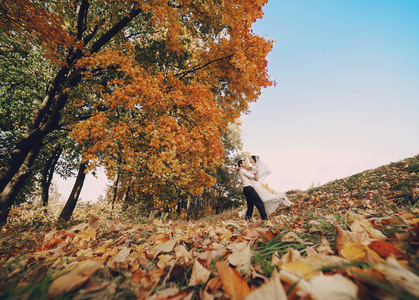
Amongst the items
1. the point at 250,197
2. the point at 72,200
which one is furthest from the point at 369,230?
the point at 72,200

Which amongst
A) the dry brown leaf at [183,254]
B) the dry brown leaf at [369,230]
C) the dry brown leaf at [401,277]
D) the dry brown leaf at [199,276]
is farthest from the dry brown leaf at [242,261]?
the dry brown leaf at [369,230]

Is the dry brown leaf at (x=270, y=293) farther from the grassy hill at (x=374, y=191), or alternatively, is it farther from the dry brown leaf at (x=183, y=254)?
the grassy hill at (x=374, y=191)

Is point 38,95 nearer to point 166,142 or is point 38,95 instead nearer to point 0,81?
Answer: point 0,81

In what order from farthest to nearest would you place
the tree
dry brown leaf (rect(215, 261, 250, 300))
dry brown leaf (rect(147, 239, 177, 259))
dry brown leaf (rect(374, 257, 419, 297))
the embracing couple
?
the embracing couple, the tree, dry brown leaf (rect(147, 239, 177, 259)), dry brown leaf (rect(215, 261, 250, 300)), dry brown leaf (rect(374, 257, 419, 297))

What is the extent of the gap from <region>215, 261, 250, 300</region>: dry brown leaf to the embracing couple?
458 centimetres

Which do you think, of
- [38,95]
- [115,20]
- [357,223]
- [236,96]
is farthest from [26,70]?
[357,223]

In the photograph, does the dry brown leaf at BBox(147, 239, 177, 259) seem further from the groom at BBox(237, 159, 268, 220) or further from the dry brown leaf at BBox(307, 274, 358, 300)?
the groom at BBox(237, 159, 268, 220)

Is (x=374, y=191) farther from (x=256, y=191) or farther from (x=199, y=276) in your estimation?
(x=199, y=276)

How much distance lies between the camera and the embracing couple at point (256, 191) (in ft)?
16.9

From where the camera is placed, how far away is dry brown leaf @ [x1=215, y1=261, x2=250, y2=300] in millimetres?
604

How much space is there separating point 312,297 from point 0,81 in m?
13.7

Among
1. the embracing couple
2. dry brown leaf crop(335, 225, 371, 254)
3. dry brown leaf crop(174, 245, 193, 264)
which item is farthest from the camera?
the embracing couple

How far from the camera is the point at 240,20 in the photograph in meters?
5.66

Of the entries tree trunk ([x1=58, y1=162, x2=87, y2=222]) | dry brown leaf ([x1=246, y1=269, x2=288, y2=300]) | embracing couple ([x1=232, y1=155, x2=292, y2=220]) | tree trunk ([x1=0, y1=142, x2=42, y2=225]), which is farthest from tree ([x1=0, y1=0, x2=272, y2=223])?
dry brown leaf ([x1=246, y1=269, x2=288, y2=300])
